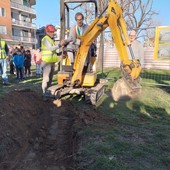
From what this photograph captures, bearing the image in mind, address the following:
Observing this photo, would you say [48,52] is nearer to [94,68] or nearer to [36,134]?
[94,68]

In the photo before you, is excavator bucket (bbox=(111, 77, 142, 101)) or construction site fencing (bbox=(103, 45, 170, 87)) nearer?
excavator bucket (bbox=(111, 77, 142, 101))

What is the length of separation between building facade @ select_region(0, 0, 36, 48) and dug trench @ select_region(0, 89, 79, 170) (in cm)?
4365

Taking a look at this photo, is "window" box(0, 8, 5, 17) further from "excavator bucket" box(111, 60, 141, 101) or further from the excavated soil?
"excavator bucket" box(111, 60, 141, 101)

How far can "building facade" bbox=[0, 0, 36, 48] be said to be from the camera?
50.1 m

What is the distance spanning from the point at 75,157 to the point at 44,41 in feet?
12.1

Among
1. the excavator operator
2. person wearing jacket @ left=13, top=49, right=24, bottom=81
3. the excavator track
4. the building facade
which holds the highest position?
the building facade

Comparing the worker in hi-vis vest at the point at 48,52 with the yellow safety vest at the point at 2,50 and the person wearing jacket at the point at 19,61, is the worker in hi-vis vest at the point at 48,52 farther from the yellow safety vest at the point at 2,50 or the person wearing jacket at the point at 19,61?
the person wearing jacket at the point at 19,61

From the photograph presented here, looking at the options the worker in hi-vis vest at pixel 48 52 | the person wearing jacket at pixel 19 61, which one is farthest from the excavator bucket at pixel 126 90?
the person wearing jacket at pixel 19 61

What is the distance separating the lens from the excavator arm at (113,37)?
6.14 metres

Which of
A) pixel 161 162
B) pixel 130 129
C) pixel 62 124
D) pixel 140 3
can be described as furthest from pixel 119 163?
pixel 140 3

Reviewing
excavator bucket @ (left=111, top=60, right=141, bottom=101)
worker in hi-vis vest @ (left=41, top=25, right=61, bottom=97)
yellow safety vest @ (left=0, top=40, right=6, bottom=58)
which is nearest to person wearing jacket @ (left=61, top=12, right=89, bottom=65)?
worker in hi-vis vest @ (left=41, top=25, right=61, bottom=97)

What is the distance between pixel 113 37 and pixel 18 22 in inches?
2053

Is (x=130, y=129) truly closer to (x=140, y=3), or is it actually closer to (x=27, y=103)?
(x=27, y=103)

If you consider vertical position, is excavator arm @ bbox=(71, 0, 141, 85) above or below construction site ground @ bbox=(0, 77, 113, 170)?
above
